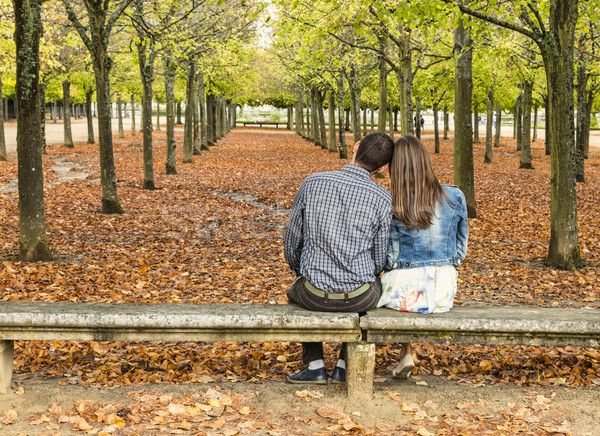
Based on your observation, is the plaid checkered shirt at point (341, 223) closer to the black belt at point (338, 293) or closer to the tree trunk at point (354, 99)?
the black belt at point (338, 293)

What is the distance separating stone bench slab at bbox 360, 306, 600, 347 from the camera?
3.88 m

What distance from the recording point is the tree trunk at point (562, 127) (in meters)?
7.49

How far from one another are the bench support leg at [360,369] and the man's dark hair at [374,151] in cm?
118

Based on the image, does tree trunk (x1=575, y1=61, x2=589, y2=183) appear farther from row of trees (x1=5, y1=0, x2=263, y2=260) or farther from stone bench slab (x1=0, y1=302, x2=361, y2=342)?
stone bench slab (x1=0, y1=302, x2=361, y2=342)

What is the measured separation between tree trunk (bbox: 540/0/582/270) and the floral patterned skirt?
14.2ft

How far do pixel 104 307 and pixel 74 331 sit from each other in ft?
0.85

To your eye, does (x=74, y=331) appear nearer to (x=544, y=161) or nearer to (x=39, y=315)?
(x=39, y=315)

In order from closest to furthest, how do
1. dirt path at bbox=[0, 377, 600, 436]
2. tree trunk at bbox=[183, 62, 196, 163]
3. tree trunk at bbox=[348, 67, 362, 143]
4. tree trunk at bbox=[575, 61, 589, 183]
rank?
dirt path at bbox=[0, 377, 600, 436]
tree trunk at bbox=[575, 61, 589, 183]
tree trunk at bbox=[183, 62, 196, 163]
tree trunk at bbox=[348, 67, 362, 143]

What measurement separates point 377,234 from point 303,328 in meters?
0.78

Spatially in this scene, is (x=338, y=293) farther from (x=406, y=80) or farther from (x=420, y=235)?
(x=406, y=80)

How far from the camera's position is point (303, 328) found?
12.7ft

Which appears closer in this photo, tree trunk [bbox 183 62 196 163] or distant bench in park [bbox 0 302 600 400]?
distant bench in park [bbox 0 302 600 400]

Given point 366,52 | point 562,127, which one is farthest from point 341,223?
point 366,52

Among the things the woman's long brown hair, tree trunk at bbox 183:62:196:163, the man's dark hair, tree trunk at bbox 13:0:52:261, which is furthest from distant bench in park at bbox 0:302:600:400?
tree trunk at bbox 183:62:196:163
